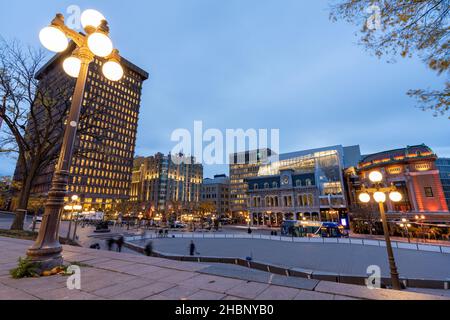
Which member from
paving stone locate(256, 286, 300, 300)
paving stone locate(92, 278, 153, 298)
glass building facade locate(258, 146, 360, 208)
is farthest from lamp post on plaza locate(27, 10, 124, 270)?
glass building facade locate(258, 146, 360, 208)

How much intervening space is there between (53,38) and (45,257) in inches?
206

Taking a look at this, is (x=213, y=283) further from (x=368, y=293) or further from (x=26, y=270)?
(x=26, y=270)

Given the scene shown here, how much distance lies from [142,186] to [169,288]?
5117 inches

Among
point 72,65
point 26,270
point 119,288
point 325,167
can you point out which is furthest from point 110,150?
point 119,288

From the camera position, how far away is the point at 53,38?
4910mm

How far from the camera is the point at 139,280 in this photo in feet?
14.6

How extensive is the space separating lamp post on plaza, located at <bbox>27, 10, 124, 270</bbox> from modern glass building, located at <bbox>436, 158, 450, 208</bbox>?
199 ft

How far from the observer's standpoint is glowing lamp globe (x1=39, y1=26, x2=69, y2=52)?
4.87 m

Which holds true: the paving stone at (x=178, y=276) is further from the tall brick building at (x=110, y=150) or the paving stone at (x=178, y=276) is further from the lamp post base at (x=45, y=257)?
the tall brick building at (x=110, y=150)

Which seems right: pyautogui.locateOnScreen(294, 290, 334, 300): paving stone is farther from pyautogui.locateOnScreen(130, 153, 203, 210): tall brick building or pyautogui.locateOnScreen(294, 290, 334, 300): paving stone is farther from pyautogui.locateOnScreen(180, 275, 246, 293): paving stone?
pyautogui.locateOnScreen(130, 153, 203, 210): tall brick building

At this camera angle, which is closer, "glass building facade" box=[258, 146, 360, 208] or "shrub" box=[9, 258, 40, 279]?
"shrub" box=[9, 258, 40, 279]

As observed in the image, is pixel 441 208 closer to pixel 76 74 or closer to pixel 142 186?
pixel 76 74

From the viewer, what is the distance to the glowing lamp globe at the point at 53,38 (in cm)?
487
